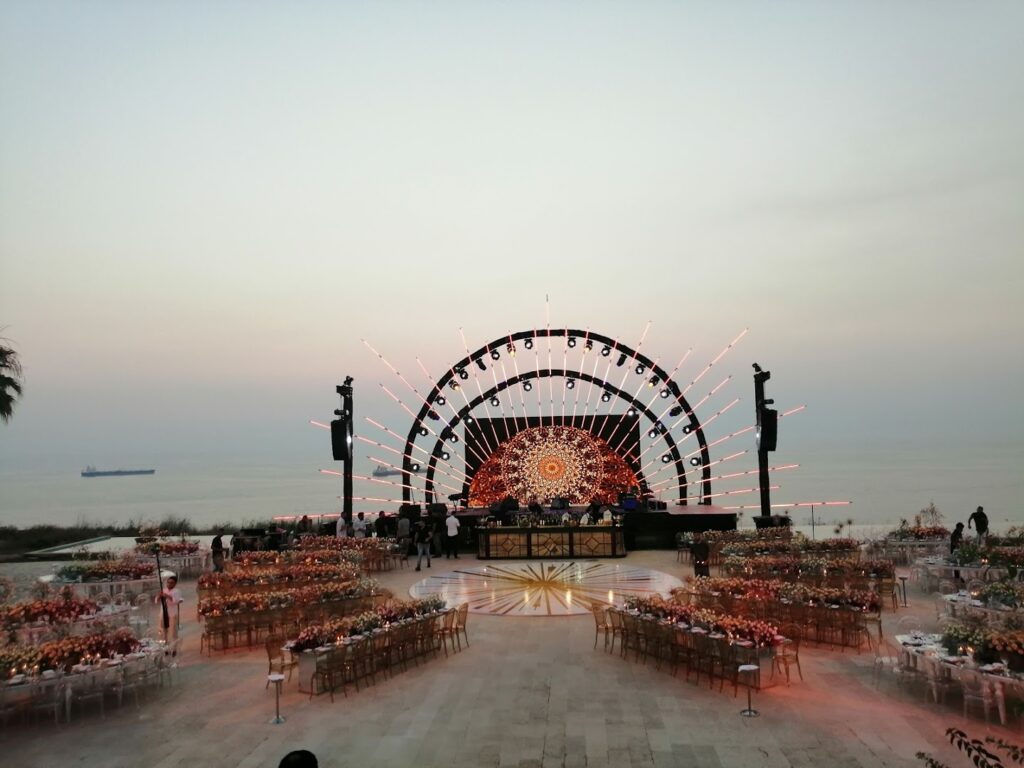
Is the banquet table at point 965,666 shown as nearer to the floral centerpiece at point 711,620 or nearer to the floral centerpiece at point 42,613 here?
the floral centerpiece at point 711,620

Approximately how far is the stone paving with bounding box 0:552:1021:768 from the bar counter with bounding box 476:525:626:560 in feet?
31.7

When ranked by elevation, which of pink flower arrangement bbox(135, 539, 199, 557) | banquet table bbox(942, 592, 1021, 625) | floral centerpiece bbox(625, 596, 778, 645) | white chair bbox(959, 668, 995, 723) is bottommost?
white chair bbox(959, 668, 995, 723)

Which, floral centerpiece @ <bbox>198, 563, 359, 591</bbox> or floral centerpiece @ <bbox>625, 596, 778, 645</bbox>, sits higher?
floral centerpiece @ <bbox>198, 563, 359, 591</bbox>

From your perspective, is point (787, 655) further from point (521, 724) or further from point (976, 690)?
point (521, 724)

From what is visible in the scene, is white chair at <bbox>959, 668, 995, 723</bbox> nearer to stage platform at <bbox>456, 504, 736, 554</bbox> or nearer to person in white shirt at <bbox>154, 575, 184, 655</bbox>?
person in white shirt at <bbox>154, 575, 184, 655</bbox>

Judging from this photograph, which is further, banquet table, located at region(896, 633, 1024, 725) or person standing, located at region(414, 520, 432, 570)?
person standing, located at region(414, 520, 432, 570)

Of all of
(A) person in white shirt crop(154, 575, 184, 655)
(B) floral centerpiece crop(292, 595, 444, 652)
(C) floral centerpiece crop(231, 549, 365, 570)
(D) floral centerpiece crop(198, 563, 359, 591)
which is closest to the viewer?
(B) floral centerpiece crop(292, 595, 444, 652)

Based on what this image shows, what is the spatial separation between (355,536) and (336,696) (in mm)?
11625

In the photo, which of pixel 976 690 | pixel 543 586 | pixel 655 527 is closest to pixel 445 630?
pixel 543 586

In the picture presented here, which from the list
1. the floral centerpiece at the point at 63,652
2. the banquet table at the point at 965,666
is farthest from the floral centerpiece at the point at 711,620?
the floral centerpiece at the point at 63,652

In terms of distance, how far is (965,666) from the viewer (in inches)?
326

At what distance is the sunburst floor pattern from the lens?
1409 centimetres

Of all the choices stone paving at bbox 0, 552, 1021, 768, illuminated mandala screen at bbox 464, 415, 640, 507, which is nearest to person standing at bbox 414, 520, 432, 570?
illuminated mandala screen at bbox 464, 415, 640, 507

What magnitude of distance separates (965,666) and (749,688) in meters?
2.23
